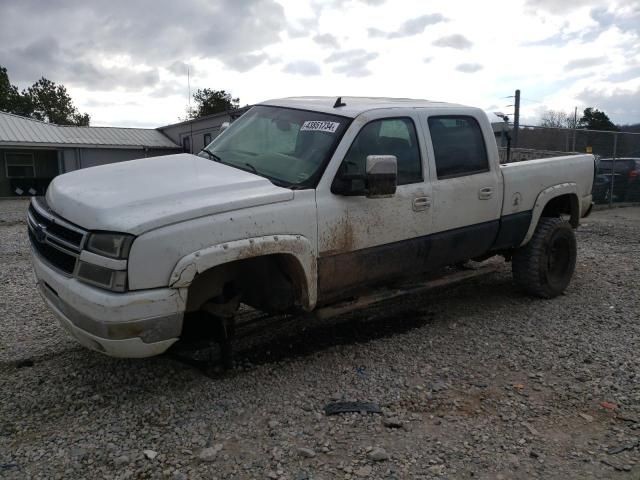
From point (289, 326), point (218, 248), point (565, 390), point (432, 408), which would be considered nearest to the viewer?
point (218, 248)

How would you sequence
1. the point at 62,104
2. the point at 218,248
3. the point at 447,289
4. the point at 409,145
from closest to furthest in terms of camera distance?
1. the point at 218,248
2. the point at 409,145
3. the point at 447,289
4. the point at 62,104

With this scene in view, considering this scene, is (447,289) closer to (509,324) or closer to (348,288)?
(509,324)

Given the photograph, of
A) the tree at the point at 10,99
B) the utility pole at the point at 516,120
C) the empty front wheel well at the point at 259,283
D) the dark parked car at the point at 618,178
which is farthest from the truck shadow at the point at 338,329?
the tree at the point at 10,99

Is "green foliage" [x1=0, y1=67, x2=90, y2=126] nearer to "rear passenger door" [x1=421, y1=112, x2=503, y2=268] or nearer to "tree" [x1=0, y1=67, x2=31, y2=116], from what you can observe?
Result: "tree" [x1=0, y1=67, x2=31, y2=116]

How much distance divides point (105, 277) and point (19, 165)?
2749 centimetres

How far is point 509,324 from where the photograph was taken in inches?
202

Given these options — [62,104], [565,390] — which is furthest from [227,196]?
[62,104]

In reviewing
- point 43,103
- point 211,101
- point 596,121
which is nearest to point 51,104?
point 43,103

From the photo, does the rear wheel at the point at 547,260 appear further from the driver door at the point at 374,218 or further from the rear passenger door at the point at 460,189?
the driver door at the point at 374,218

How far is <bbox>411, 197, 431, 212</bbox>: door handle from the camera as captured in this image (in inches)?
172

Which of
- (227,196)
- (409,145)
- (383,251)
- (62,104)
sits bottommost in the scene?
(383,251)

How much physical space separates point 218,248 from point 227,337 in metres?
0.88

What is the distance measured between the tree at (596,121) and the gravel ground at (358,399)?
29.2 meters

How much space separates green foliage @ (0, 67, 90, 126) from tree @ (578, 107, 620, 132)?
144ft
